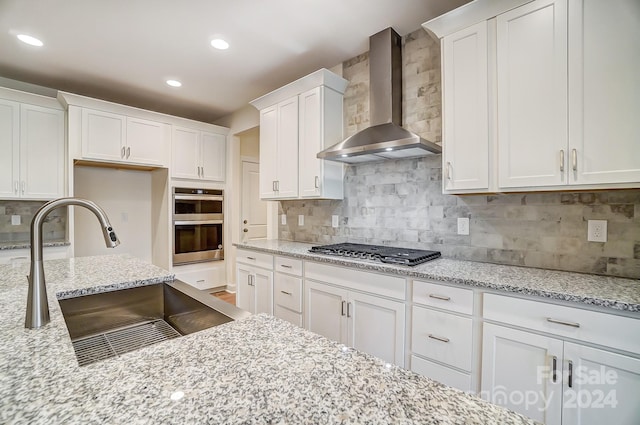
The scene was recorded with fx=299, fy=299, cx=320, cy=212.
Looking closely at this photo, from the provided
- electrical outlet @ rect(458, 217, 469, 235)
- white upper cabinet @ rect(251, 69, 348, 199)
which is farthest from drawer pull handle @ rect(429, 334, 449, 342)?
white upper cabinet @ rect(251, 69, 348, 199)

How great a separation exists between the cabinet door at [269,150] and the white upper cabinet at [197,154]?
1.38 meters

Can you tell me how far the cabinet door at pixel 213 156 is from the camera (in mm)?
4348

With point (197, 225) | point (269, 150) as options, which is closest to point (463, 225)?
point (269, 150)

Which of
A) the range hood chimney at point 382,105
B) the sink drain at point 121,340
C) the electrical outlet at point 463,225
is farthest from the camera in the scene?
the range hood chimney at point 382,105

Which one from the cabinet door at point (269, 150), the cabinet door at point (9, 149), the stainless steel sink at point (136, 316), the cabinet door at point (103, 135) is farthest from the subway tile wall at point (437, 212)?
the cabinet door at point (9, 149)

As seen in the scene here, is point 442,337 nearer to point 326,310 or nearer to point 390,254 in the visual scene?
point 390,254

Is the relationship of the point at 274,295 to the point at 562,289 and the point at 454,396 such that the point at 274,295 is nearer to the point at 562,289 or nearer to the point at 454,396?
the point at 562,289

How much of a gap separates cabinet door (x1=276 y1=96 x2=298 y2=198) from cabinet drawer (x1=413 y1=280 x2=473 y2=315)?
1.61 metres

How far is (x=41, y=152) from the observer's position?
10.7ft

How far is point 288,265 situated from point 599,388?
2039mm

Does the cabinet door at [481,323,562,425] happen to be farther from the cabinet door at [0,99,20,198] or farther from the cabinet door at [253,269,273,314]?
the cabinet door at [0,99,20,198]

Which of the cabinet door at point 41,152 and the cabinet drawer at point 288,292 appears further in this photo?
the cabinet door at point 41,152

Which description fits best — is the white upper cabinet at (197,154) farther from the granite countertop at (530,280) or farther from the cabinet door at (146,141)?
the granite countertop at (530,280)

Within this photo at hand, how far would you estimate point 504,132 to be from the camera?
1.76 m
